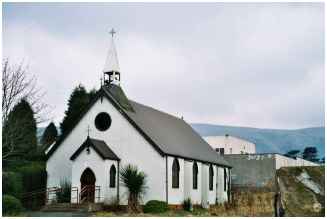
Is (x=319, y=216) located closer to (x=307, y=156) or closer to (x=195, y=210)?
(x=195, y=210)

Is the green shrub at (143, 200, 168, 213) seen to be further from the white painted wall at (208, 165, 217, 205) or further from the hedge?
the white painted wall at (208, 165, 217, 205)

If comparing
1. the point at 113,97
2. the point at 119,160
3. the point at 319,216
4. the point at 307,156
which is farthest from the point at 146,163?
the point at 307,156

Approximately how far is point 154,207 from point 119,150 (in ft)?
15.5

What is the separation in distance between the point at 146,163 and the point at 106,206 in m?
3.62

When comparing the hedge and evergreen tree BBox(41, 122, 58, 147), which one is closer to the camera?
the hedge

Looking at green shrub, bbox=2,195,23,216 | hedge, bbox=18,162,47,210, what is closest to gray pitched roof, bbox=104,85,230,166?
hedge, bbox=18,162,47,210

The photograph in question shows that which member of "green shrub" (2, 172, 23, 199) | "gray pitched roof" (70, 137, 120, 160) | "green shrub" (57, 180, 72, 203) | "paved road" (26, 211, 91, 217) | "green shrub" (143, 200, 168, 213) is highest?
"gray pitched roof" (70, 137, 120, 160)

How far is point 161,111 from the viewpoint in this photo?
45.8 meters

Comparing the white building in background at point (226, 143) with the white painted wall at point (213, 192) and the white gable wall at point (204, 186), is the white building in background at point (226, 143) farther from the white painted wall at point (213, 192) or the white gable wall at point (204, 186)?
the white gable wall at point (204, 186)

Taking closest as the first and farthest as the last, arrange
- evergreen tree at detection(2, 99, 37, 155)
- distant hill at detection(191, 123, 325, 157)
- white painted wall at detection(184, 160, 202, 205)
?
white painted wall at detection(184, 160, 202, 205) < evergreen tree at detection(2, 99, 37, 155) < distant hill at detection(191, 123, 325, 157)

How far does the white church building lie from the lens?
1307 inches

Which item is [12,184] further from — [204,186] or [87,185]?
[204,186]

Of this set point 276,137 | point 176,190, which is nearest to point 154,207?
point 176,190

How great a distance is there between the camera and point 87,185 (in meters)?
33.0
